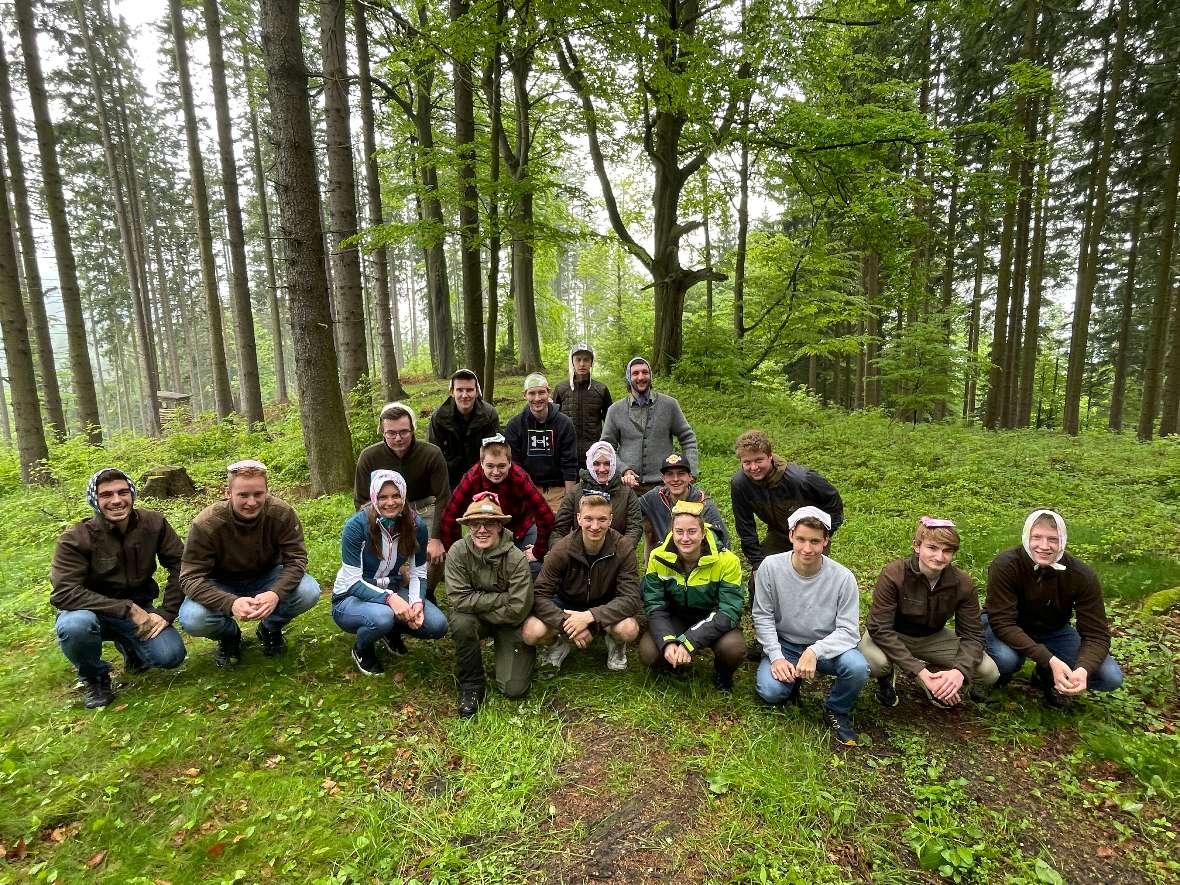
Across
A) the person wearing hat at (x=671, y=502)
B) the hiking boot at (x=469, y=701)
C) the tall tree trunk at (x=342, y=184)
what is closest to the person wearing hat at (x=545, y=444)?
the person wearing hat at (x=671, y=502)

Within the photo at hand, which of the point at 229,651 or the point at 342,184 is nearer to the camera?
the point at 229,651

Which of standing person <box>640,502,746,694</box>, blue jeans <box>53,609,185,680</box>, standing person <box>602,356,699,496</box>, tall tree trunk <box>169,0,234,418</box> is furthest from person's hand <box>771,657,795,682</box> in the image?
tall tree trunk <box>169,0,234,418</box>

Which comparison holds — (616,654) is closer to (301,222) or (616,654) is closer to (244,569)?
(244,569)

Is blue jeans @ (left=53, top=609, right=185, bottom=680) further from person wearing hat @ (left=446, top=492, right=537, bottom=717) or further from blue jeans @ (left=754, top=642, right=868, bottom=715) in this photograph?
blue jeans @ (left=754, top=642, right=868, bottom=715)

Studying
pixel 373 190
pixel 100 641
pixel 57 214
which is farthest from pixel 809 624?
pixel 57 214

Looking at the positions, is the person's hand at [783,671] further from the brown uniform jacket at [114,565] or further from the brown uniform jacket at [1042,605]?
the brown uniform jacket at [114,565]

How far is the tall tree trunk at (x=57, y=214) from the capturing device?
10562 millimetres

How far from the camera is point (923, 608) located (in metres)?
3.86

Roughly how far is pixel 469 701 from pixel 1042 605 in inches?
160

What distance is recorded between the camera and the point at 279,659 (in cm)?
425

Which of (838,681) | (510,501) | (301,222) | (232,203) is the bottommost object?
(838,681)

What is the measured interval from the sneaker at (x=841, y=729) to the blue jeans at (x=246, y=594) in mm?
3859

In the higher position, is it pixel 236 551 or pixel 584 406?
pixel 584 406

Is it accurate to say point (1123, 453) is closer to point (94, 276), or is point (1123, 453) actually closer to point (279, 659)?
point (279, 659)
